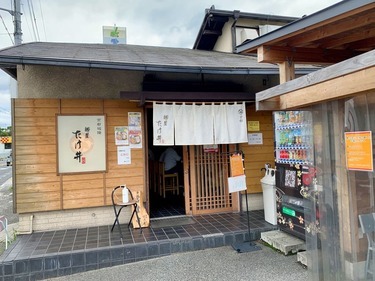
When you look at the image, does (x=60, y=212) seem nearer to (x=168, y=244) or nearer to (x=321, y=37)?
(x=168, y=244)

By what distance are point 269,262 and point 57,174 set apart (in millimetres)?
4230

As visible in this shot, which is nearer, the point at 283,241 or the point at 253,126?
the point at 283,241

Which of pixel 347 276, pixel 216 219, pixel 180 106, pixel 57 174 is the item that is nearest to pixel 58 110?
pixel 57 174

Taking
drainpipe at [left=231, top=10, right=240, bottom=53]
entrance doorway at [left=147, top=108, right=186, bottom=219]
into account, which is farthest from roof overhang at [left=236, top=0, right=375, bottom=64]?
drainpipe at [left=231, top=10, right=240, bottom=53]

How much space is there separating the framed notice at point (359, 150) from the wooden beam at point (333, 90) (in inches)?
12.8

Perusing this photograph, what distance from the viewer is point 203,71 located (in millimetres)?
5074

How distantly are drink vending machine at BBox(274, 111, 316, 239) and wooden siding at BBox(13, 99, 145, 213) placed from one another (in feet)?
10.0

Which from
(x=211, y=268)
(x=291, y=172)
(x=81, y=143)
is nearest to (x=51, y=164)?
(x=81, y=143)

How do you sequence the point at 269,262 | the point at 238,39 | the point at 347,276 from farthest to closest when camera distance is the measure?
the point at 238,39 < the point at 269,262 < the point at 347,276

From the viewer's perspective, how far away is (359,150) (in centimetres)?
196

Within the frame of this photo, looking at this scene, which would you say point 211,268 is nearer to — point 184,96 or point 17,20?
point 184,96

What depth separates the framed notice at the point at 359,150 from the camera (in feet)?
6.26

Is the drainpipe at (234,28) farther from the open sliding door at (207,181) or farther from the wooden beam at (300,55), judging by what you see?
the wooden beam at (300,55)

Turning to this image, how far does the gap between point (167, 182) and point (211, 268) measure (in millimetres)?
4771
